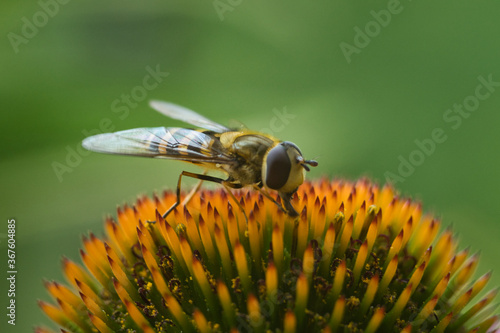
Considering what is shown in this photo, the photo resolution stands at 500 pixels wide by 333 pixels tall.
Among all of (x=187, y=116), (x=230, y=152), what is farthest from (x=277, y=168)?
(x=187, y=116)

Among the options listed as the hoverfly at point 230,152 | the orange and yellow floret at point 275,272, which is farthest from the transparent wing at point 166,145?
the orange and yellow floret at point 275,272

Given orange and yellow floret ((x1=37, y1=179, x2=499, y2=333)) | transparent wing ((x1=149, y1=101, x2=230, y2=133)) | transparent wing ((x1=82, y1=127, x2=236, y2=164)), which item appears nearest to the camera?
orange and yellow floret ((x1=37, y1=179, x2=499, y2=333))

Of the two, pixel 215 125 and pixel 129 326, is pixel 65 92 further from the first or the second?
pixel 129 326

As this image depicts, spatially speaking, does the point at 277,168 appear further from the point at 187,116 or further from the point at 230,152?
the point at 187,116

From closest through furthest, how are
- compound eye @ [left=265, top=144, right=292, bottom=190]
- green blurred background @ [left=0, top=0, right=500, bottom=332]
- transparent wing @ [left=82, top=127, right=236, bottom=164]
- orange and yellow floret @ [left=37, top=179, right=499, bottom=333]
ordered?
orange and yellow floret @ [left=37, top=179, right=499, bottom=333]
compound eye @ [left=265, top=144, right=292, bottom=190]
transparent wing @ [left=82, top=127, right=236, bottom=164]
green blurred background @ [left=0, top=0, right=500, bottom=332]

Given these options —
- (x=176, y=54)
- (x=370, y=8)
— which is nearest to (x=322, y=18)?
(x=370, y=8)

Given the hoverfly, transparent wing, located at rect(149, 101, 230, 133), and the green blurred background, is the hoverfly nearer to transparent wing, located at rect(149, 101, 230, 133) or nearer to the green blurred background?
transparent wing, located at rect(149, 101, 230, 133)

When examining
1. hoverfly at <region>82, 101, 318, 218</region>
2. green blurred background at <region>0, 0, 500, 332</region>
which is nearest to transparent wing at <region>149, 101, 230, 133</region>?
hoverfly at <region>82, 101, 318, 218</region>
